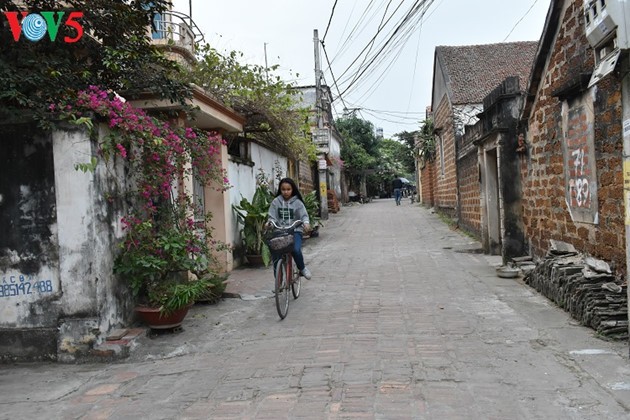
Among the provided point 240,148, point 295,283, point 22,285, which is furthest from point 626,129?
point 240,148

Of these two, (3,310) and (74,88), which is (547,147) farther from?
(3,310)

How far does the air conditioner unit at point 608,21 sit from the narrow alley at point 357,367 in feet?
8.55

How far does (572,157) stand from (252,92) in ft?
22.1

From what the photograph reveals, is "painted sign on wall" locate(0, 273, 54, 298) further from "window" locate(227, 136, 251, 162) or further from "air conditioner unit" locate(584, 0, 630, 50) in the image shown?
"window" locate(227, 136, 251, 162)

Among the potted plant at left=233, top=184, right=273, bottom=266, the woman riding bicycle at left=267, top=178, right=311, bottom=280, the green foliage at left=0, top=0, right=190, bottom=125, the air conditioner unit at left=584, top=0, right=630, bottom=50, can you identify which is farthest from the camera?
the potted plant at left=233, top=184, right=273, bottom=266

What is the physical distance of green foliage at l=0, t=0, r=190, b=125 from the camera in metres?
5.05

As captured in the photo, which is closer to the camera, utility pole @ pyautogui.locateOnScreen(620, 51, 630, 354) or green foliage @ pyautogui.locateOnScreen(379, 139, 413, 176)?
utility pole @ pyautogui.locateOnScreen(620, 51, 630, 354)

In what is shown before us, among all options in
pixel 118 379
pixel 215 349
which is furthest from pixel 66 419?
pixel 215 349

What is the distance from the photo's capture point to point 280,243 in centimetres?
651

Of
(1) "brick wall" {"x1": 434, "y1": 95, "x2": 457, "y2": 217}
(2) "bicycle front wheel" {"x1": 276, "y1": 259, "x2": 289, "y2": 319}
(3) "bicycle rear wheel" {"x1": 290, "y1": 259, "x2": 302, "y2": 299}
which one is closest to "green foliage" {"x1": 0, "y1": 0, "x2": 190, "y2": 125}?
(2) "bicycle front wheel" {"x1": 276, "y1": 259, "x2": 289, "y2": 319}

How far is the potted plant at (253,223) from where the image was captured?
10.5 metres

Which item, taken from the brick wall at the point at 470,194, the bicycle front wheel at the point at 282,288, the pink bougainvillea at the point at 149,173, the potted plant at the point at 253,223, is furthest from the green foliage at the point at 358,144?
the pink bougainvillea at the point at 149,173

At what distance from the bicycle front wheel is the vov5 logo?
354 centimetres

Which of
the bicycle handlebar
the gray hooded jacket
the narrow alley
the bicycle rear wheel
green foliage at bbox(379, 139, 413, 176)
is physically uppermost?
green foliage at bbox(379, 139, 413, 176)
